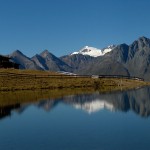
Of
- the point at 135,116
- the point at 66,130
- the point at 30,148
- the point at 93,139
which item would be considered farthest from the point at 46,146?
the point at 135,116

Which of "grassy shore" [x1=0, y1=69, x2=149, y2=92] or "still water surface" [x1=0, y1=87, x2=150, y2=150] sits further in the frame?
"grassy shore" [x1=0, y1=69, x2=149, y2=92]

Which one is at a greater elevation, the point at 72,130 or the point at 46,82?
the point at 46,82

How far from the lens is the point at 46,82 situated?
502 ft

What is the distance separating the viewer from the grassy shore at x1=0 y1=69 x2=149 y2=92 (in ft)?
463

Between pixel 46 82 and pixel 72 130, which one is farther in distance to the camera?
pixel 46 82

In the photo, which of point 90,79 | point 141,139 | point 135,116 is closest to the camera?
point 141,139

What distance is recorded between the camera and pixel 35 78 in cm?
15688

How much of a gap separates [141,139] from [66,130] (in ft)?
34.3

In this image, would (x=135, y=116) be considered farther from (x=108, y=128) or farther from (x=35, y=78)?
(x=35, y=78)

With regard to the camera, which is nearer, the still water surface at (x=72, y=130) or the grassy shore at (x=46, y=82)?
the still water surface at (x=72, y=130)

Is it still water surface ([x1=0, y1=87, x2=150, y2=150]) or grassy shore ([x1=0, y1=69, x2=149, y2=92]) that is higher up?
grassy shore ([x1=0, y1=69, x2=149, y2=92])

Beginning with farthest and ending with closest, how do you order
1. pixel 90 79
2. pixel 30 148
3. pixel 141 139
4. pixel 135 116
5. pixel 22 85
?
pixel 90 79 → pixel 22 85 → pixel 135 116 → pixel 141 139 → pixel 30 148

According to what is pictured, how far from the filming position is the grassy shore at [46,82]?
463 ft

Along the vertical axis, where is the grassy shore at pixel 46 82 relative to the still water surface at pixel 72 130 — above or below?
above
